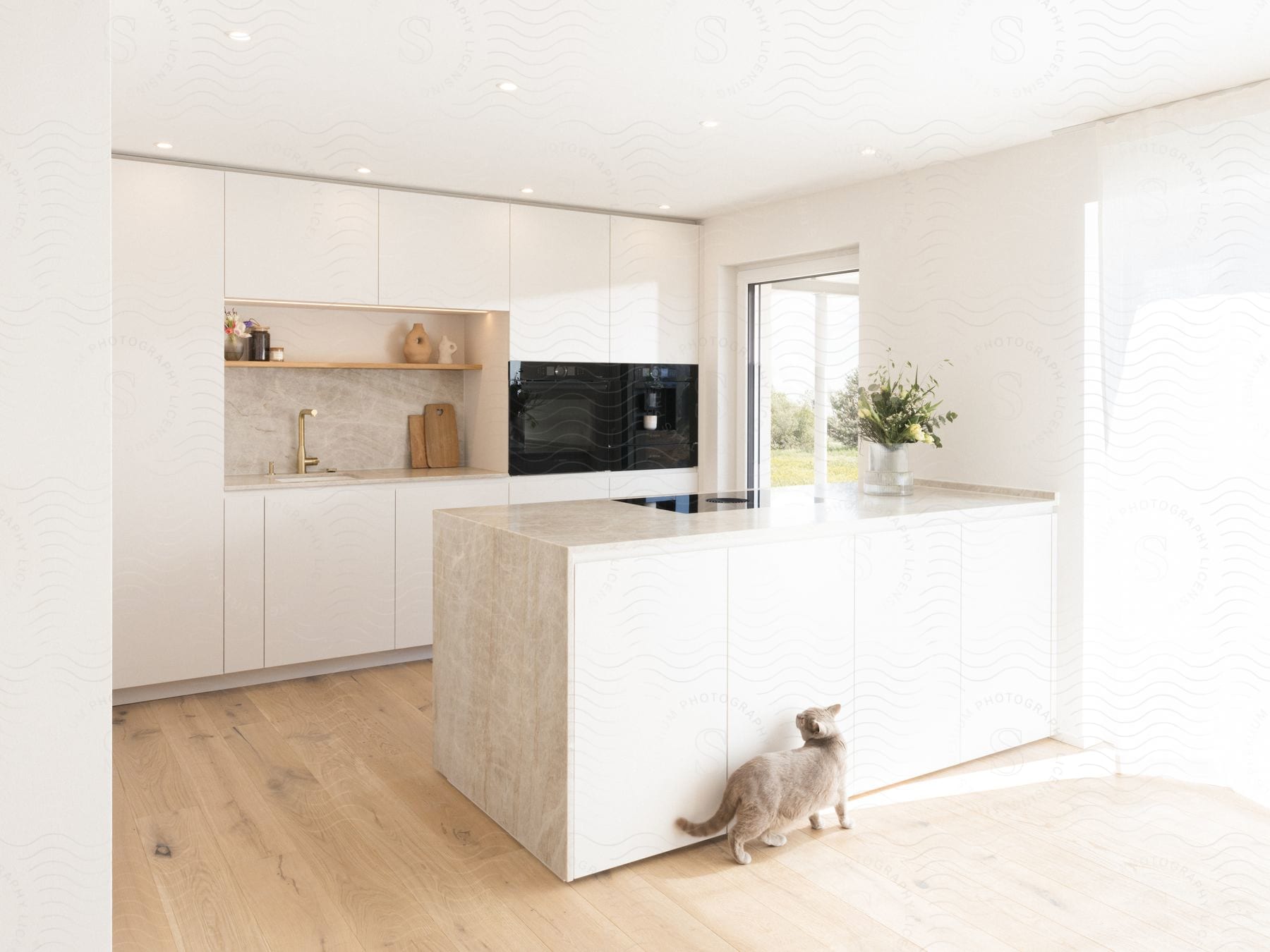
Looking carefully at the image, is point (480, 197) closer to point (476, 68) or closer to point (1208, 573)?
point (476, 68)

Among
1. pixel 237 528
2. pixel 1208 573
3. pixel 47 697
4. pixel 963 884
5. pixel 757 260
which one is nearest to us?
pixel 47 697

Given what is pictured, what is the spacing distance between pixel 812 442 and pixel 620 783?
8.62 ft

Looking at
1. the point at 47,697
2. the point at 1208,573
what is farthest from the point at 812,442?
the point at 47,697

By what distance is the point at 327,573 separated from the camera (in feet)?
13.8

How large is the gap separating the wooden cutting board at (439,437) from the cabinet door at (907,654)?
8.77 ft

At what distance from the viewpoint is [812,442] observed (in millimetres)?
4723

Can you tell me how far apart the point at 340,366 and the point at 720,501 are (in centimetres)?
223

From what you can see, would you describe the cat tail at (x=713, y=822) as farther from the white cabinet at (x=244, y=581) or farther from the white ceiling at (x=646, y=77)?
the white cabinet at (x=244, y=581)

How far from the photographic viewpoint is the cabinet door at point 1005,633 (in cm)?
320

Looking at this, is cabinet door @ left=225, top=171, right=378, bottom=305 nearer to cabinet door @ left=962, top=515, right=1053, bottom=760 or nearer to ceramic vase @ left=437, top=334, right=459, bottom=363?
ceramic vase @ left=437, top=334, right=459, bottom=363

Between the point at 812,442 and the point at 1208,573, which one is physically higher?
the point at 812,442

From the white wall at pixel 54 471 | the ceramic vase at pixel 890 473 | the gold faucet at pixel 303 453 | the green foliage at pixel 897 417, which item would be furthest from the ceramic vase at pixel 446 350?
the white wall at pixel 54 471

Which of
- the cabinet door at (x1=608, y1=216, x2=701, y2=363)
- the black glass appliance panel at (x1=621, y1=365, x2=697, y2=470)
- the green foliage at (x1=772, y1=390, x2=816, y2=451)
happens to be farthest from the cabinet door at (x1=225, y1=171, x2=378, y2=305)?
the green foliage at (x1=772, y1=390, x2=816, y2=451)

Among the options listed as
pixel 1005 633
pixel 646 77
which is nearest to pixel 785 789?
pixel 1005 633
